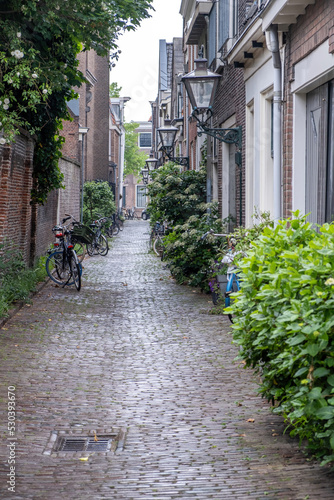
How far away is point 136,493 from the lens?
146 inches

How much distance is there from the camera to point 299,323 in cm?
360

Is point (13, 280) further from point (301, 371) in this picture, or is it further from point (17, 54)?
point (301, 371)

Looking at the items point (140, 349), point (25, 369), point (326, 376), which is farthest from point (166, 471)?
point (140, 349)

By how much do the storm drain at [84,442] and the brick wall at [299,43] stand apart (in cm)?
404

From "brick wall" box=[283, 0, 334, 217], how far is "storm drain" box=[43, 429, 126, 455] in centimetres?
404

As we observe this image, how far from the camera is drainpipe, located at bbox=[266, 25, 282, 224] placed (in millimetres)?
8344

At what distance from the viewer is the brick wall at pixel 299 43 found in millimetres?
6633

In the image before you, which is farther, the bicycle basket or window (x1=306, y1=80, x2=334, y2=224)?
the bicycle basket

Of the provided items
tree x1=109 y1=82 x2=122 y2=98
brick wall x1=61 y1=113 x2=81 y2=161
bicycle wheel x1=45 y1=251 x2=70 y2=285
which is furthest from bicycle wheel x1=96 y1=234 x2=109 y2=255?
tree x1=109 y1=82 x2=122 y2=98

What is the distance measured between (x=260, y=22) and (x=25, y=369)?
538 cm

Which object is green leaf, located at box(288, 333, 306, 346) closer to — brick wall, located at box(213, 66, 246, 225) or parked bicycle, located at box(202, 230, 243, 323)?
parked bicycle, located at box(202, 230, 243, 323)

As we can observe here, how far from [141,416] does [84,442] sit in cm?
68

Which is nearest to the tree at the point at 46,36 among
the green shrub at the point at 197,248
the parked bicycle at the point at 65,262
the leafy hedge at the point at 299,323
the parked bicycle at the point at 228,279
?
the parked bicycle at the point at 65,262

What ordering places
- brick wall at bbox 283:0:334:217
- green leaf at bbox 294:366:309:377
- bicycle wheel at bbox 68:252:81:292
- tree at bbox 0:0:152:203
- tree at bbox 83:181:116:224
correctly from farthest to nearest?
1. tree at bbox 83:181:116:224
2. bicycle wheel at bbox 68:252:81:292
3. tree at bbox 0:0:152:203
4. brick wall at bbox 283:0:334:217
5. green leaf at bbox 294:366:309:377
